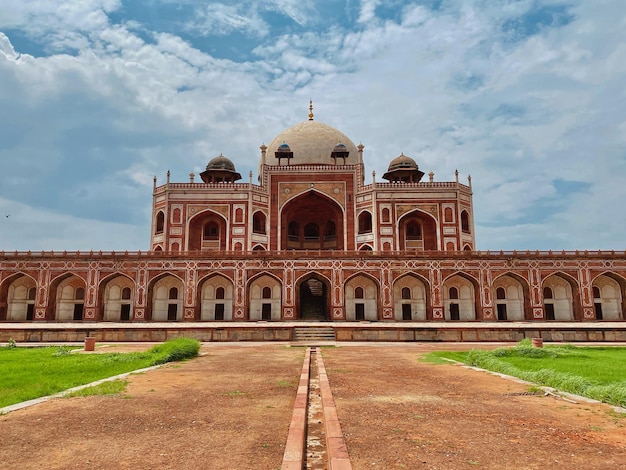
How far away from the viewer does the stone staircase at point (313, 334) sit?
21938mm

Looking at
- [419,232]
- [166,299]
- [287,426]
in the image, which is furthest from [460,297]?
[287,426]

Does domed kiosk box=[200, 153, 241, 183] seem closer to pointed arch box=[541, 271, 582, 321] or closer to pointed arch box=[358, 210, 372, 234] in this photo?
pointed arch box=[358, 210, 372, 234]

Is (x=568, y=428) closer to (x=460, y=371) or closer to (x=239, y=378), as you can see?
(x=460, y=371)

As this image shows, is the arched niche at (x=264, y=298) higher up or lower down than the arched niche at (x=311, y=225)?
lower down

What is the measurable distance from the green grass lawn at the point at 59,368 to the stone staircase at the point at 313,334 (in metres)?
8.00

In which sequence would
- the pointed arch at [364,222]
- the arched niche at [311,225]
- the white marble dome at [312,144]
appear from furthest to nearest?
the white marble dome at [312,144] < the arched niche at [311,225] < the pointed arch at [364,222]

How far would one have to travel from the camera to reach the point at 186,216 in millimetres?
38781

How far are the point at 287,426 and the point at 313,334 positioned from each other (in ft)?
57.7

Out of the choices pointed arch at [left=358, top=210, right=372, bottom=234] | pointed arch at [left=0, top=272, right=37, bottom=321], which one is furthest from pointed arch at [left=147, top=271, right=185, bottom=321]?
pointed arch at [left=358, top=210, right=372, bottom=234]

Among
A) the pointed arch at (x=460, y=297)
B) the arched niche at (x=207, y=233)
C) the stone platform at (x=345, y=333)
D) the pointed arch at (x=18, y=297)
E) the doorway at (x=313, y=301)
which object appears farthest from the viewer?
the arched niche at (x=207, y=233)

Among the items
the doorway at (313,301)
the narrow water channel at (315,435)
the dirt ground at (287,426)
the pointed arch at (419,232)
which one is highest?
the pointed arch at (419,232)

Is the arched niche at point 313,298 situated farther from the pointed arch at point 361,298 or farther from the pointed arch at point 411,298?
the pointed arch at point 411,298

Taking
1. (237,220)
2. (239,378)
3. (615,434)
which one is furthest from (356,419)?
(237,220)

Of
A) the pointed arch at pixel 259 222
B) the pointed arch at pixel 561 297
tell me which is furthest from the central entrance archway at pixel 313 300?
the pointed arch at pixel 561 297
